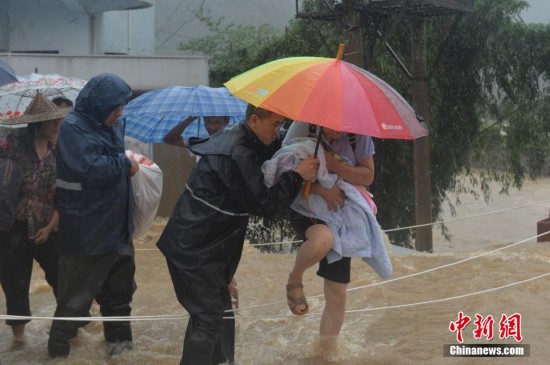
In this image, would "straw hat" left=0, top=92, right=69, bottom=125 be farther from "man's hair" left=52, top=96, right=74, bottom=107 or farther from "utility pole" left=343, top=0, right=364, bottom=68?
"utility pole" left=343, top=0, right=364, bottom=68

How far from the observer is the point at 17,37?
16297 mm

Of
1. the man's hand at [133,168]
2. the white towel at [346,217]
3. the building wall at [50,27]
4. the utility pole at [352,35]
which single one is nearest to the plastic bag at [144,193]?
the man's hand at [133,168]

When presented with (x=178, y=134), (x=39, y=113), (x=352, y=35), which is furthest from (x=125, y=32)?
(x=39, y=113)

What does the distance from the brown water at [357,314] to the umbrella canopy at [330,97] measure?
1.55m

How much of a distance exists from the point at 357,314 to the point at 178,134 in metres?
1.95

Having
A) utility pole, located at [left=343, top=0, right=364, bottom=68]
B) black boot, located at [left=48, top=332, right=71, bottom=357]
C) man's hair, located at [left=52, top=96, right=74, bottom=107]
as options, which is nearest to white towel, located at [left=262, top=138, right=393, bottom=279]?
black boot, located at [left=48, top=332, right=71, bottom=357]

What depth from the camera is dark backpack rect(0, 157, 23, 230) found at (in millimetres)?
4367

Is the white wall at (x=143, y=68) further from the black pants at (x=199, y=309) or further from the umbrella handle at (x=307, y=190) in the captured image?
the black pants at (x=199, y=309)

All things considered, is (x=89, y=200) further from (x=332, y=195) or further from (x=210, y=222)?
(x=332, y=195)

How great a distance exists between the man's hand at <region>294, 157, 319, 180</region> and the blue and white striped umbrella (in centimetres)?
188

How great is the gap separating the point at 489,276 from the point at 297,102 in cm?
395

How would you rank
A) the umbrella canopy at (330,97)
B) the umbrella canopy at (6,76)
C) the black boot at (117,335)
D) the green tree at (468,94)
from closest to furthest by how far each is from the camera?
the umbrella canopy at (330,97) → the black boot at (117,335) → the umbrella canopy at (6,76) → the green tree at (468,94)

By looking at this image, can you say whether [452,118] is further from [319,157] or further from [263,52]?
[319,157]

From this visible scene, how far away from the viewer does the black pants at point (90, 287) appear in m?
4.20
